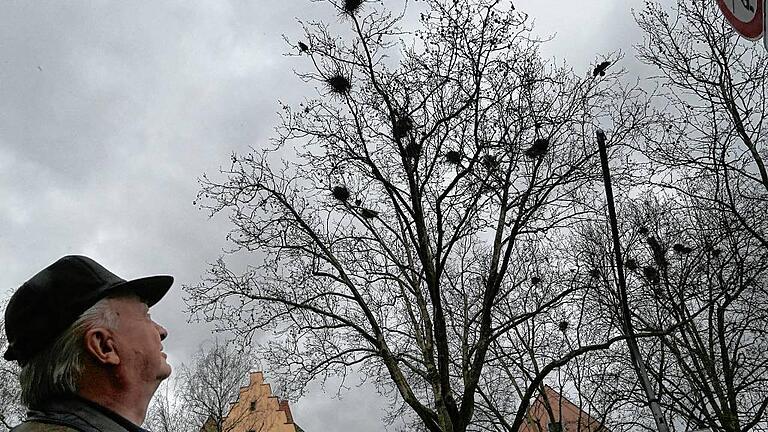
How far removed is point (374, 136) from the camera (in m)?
11.1

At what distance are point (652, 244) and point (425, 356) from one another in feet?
20.9

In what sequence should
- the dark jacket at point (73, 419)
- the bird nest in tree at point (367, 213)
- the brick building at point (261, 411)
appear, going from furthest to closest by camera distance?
the brick building at point (261, 411) → the bird nest in tree at point (367, 213) → the dark jacket at point (73, 419)

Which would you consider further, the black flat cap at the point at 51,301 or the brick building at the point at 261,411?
the brick building at the point at 261,411

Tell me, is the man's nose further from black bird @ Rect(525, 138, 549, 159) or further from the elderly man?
black bird @ Rect(525, 138, 549, 159)

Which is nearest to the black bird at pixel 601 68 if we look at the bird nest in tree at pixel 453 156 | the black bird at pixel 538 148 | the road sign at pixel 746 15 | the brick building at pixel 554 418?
the black bird at pixel 538 148

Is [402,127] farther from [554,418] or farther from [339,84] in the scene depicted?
[554,418]

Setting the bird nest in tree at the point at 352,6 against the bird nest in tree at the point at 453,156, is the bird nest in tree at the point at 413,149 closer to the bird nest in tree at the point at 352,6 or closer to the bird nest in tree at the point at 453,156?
the bird nest in tree at the point at 453,156

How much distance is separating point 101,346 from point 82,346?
55mm

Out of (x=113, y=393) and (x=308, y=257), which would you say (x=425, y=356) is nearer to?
(x=308, y=257)

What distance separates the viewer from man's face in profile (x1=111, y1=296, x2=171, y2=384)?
217 cm

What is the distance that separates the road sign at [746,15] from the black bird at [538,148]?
799 cm

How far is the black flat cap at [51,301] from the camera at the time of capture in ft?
7.04

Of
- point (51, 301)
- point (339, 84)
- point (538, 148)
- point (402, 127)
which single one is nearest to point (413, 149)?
point (402, 127)

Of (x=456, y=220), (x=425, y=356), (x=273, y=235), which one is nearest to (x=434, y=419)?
(x=425, y=356)
